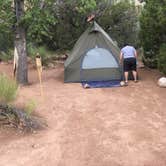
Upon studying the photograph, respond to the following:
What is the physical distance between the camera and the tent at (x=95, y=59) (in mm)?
12656

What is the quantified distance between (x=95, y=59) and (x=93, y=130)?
16.3ft

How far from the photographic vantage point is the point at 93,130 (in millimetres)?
8016

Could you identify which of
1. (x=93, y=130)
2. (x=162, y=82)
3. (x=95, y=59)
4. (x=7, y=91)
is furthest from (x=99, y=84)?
(x=93, y=130)

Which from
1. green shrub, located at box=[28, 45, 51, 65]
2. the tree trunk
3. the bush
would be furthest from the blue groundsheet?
green shrub, located at box=[28, 45, 51, 65]

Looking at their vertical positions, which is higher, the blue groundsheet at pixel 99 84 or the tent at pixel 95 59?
the tent at pixel 95 59

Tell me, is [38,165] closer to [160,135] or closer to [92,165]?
[92,165]

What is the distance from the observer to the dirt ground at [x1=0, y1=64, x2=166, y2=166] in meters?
6.79

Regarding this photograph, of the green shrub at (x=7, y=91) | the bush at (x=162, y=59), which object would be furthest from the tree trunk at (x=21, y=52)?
the bush at (x=162, y=59)

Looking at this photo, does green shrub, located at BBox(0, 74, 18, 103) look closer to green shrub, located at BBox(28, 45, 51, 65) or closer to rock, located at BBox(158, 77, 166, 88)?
rock, located at BBox(158, 77, 166, 88)

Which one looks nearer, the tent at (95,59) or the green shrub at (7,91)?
the green shrub at (7,91)

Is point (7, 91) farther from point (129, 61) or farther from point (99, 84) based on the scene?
point (129, 61)

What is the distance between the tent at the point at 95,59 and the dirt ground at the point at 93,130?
1193mm

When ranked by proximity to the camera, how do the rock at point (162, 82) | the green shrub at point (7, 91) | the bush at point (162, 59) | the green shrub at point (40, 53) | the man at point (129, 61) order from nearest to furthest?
the green shrub at point (7, 91), the rock at point (162, 82), the bush at point (162, 59), the man at point (129, 61), the green shrub at point (40, 53)

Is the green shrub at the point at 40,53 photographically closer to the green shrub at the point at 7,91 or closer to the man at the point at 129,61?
the man at the point at 129,61
